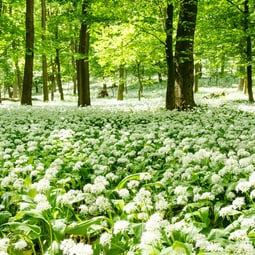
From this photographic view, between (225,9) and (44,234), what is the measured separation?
1984 centimetres

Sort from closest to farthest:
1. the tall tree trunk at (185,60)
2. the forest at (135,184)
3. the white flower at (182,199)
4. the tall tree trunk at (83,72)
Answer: the forest at (135,184) → the white flower at (182,199) → the tall tree trunk at (185,60) → the tall tree trunk at (83,72)

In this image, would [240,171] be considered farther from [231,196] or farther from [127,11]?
[127,11]

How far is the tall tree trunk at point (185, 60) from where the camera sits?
47.9 ft

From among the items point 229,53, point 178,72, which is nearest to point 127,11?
point 178,72

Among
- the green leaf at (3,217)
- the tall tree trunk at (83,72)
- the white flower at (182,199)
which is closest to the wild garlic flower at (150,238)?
the white flower at (182,199)

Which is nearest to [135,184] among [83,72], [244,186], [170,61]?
[244,186]

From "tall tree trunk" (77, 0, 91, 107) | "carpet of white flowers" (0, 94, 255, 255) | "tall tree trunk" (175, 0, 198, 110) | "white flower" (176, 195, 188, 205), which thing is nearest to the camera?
"carpet of white flowers" (0, 94, 255, 255)

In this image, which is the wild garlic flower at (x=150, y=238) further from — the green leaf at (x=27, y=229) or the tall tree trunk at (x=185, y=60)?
the tall tree trunk at (x=185, y=60)

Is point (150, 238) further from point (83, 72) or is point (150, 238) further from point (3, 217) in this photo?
point (83, 72)

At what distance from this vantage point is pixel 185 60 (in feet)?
48.8

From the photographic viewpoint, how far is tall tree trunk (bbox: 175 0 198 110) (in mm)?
14607

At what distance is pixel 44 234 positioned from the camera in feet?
12.1

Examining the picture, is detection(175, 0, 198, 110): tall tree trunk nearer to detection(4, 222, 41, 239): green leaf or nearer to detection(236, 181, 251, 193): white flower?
detection(236, 181, 251, 193): white flower

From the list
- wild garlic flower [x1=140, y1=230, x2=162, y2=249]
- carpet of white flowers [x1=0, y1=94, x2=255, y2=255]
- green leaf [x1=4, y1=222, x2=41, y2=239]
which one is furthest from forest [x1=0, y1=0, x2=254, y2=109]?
wild garlic flower [x1=140, y1=230, x2=162, y2=249]
